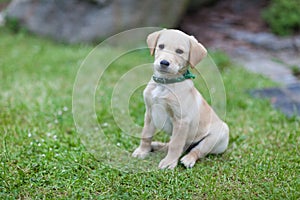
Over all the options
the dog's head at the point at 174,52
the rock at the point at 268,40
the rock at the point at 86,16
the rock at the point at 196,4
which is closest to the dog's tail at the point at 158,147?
the dog's head at the point at 174,52

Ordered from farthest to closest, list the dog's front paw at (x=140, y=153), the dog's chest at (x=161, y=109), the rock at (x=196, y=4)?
the rock at (x=196, y=4), the dog's front paw at (x=140, y=153), the dog's chest at (x=161, y=109)

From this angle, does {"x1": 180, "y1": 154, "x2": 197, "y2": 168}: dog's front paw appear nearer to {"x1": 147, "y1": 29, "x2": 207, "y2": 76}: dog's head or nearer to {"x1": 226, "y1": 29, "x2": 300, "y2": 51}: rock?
{"x1": 147, "y1": 29, "x2": 207, "y2": 76}: dog's head

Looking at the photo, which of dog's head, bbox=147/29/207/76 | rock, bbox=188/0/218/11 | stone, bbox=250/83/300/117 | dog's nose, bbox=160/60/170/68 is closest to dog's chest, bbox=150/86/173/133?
dog's head, bbox=147/29/207/76

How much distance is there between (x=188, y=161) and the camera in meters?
3.35

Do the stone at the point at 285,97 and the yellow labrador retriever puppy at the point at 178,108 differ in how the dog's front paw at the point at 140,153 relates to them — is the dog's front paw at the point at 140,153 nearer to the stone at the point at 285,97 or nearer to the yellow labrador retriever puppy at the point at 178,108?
the yellow labrador retriever puppy at the point at 178,108

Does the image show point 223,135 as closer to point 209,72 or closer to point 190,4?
point 209,72

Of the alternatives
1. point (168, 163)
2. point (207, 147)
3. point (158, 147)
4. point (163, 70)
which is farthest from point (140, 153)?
point (163, 70)

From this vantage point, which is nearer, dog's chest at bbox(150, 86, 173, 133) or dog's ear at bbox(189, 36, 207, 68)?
dog's ear at bbox(189, 36, 207, 68)

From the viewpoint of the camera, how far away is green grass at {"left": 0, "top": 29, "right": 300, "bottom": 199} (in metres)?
2.98

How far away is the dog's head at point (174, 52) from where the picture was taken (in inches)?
115

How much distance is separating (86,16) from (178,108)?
550 centimetres

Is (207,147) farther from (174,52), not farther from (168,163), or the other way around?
(174,52)

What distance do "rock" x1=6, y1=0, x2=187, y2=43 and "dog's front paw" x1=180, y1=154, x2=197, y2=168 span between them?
519 cm

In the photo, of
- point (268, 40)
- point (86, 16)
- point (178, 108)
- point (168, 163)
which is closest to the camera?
point (178, 108)
